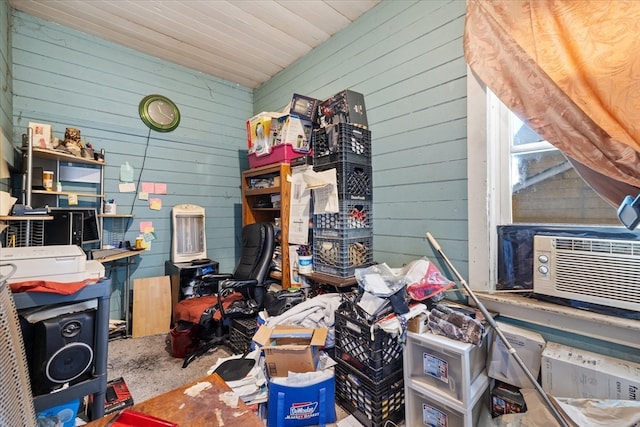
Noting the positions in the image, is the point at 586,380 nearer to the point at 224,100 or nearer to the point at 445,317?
the point at 445,317

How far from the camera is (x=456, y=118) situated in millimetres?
1799

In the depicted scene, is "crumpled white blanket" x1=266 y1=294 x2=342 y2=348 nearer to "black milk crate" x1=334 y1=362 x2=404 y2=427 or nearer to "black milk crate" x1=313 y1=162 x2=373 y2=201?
"black milk crate" x1=334 y1=362 x2=404 y2=427

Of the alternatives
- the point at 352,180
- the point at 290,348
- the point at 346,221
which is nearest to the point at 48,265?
the point at 290,348

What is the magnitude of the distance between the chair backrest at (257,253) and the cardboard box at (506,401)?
1738 mm

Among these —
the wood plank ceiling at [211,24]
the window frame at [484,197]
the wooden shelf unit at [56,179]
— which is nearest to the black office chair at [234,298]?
the wooden shelf unit at [56,179]

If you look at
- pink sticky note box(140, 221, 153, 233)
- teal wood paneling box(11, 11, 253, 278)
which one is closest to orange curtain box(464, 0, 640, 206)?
teal wood paneling box(11, 11, 253, 278)

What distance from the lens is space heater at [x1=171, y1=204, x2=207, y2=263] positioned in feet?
9.84

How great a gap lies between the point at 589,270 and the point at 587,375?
0.45 meters

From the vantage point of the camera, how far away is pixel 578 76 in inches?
47.1

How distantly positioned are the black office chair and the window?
185cm

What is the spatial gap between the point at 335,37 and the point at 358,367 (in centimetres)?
276

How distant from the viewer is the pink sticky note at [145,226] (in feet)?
9.58

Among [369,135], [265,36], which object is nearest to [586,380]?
[369,135]

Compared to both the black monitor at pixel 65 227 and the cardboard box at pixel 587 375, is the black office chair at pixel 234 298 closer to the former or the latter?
the black monitor at pixel 65 227
